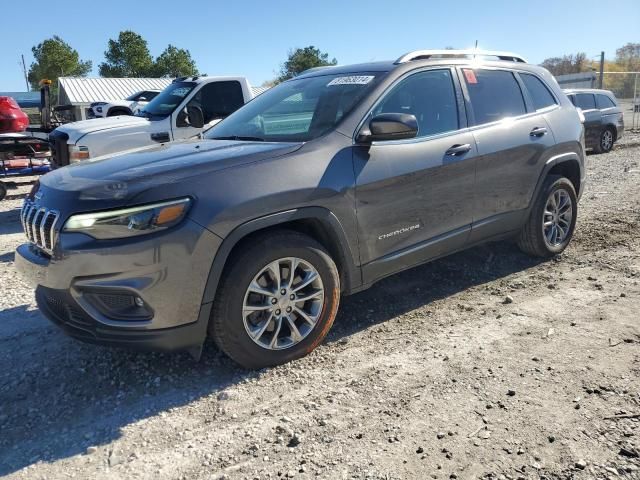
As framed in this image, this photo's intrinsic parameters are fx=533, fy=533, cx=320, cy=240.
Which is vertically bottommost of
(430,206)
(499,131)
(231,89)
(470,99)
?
(430,206)

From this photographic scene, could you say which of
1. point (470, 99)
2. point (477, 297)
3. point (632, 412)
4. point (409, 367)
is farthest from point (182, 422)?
point (470, 99)

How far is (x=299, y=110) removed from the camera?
13.1 ft

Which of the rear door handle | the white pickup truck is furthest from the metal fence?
the rear door handle

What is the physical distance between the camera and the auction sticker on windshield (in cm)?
385

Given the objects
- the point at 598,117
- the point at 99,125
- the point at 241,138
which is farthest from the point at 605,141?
the point at 241,138

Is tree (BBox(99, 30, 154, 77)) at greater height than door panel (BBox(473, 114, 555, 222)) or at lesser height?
greater

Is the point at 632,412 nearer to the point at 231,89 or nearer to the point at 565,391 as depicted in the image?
the point at 565,391

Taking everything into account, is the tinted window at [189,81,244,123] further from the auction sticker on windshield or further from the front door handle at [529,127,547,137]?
the front door handle at [529,127,547,137]

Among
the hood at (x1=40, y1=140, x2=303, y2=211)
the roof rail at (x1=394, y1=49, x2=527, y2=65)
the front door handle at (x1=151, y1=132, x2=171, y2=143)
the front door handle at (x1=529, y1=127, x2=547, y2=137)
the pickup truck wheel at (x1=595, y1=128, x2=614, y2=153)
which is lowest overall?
the pickup truck wheel at (x1=595, y1=128, x2=614, y2=153)

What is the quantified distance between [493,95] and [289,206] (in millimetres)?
2369

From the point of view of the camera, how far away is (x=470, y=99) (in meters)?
4.28

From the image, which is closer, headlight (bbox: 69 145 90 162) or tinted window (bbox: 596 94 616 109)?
headlight (bbox: 69 145 90 162)

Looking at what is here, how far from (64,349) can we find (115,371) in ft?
1.89

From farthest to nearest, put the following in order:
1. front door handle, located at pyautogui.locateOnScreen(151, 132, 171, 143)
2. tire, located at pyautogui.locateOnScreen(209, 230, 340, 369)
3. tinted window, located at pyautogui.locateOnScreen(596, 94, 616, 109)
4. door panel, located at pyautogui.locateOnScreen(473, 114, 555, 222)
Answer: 1. tinted window, located at pyautogui.locateOnScreen(596, 94, 616, 109)
2. front door handle, located at pyautogui.locateOnScreen(151, 132, 171, 143)
3. door panel, located at pyautogui.locateOnScreen(473, 114, 555, 222)
4. tire, located at pyautogui.locateOnScreen(209, 230, 340, 369)
